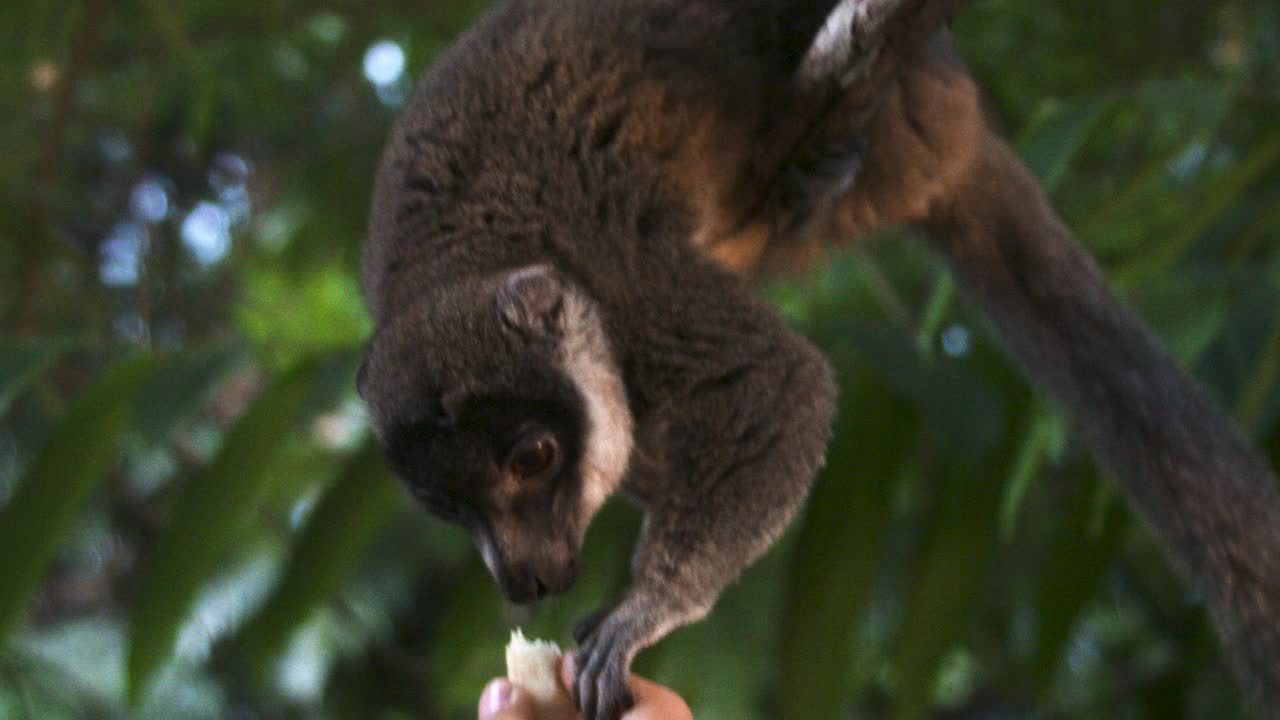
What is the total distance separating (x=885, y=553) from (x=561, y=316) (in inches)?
38.6

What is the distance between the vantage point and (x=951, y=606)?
5.10 feet

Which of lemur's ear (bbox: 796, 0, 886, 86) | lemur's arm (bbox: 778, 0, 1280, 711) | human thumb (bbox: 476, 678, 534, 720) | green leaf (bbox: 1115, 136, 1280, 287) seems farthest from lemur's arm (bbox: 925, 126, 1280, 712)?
human thumb (bbox: 476, 678, 534, 720)

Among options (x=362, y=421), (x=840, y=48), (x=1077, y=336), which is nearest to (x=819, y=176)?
(x=840, y=48)

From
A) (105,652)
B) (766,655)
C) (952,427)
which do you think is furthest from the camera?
(105,652)

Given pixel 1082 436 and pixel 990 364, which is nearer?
pixel 1082 436

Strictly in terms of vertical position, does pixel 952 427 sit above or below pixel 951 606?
above

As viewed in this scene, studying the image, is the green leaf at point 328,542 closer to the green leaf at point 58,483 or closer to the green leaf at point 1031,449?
the green leaf at point 58,483

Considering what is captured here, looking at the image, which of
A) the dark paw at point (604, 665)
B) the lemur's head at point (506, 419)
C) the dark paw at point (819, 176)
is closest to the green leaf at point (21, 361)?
the lemur's head at point (506, 419)

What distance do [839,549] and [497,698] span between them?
0.73 meters

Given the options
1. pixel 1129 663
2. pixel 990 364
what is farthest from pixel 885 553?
pixel 1129 663

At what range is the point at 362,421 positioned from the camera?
200 centimetres

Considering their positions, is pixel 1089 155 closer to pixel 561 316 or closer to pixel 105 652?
pixel 561 316

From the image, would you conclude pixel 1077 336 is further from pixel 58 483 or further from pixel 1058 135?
pixel 58 483

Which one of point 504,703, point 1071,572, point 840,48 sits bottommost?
point 1071,572
